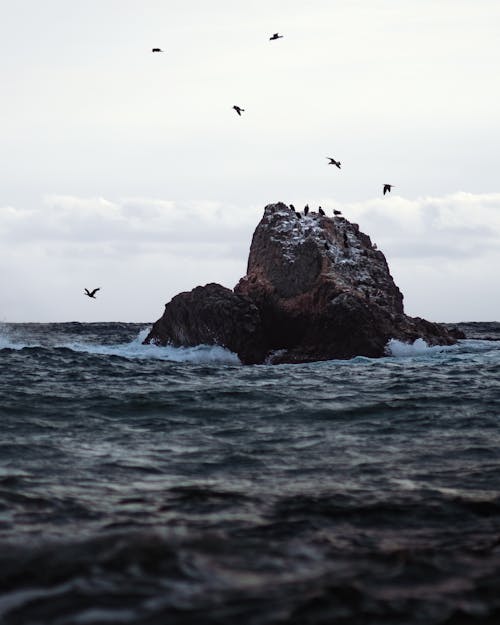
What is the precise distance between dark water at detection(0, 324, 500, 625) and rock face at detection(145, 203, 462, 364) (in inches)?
617

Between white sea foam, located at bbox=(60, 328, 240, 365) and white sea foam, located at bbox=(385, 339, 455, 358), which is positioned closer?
white sea foam, located at bbox=(385, 339, 455, 358)

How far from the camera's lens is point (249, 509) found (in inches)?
319

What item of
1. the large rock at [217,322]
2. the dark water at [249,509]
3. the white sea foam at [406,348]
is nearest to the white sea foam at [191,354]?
the large rock at [217,322]

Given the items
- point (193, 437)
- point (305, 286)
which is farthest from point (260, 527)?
point (305, 286)

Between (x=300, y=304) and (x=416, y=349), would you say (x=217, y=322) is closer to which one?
(x=300, y=304)

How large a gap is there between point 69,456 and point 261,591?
19.4ft

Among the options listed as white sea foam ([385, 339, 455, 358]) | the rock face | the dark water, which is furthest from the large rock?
the dark water

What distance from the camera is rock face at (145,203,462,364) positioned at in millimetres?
33281

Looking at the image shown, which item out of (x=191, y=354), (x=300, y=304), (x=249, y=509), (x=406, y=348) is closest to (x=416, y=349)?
(x=406, y=348)

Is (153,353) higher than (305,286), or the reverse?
(305,286)

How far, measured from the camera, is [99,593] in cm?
568

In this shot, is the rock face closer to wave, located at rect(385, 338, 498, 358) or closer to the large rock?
the large rock

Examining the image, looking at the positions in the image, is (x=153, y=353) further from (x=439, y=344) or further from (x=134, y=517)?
(x=134, y=517)

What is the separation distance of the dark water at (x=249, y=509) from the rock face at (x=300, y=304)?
1566cm
